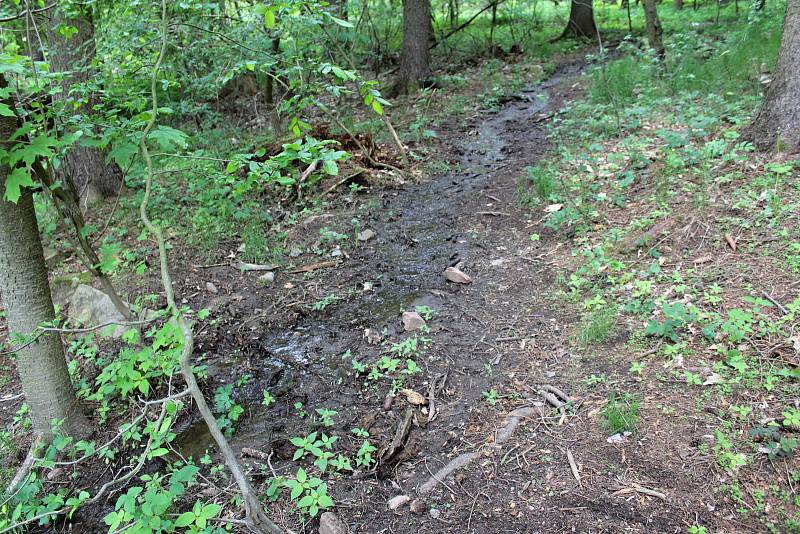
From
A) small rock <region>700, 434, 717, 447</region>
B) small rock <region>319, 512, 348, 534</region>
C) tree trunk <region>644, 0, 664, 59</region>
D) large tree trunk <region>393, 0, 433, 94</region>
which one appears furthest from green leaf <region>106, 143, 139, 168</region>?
tree trunk <region>644, 0, 664, 59</region>

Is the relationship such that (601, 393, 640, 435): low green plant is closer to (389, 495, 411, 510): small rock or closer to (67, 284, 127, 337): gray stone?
(389, 495, 411, 510): small rock

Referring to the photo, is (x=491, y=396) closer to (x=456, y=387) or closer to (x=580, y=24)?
(x=456, y=387)

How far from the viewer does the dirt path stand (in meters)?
2.68

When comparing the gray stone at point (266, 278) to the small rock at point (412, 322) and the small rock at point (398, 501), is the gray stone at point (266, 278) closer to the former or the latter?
the small rock at point (412, 322)

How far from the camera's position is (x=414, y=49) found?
10602mm

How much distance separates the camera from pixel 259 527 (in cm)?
236

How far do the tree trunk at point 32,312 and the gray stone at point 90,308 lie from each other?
1.22m

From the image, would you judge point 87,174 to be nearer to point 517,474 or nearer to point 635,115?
point 517,474

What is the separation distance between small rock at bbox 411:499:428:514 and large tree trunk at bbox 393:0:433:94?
9.42 metres

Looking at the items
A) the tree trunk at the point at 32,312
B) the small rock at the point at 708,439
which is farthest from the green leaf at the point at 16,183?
the small rock at the point at 708,439

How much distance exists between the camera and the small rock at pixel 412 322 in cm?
426

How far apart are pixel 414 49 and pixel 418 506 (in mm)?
9864

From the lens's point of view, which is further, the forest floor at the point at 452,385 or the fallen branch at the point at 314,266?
the fallen branch at the point at 314,266

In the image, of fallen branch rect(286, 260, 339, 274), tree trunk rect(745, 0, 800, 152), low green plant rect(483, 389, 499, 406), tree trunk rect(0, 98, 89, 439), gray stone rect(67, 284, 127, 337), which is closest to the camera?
tree trunk rect(0, 98, 89, 439)
